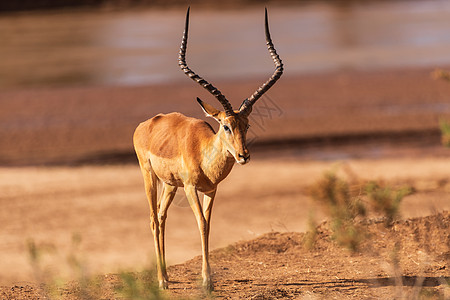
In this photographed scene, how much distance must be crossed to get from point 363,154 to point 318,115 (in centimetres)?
531

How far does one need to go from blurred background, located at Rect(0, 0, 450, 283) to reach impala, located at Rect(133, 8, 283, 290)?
5.21 ft

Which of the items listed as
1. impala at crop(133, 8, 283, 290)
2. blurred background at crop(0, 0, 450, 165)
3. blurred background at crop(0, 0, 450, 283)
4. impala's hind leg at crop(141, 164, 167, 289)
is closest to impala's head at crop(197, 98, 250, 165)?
impala at crop(133, 8, 283, 290)

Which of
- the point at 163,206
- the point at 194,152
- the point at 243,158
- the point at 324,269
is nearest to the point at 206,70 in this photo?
the point at 324,269

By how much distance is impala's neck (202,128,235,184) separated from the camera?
28.4 feet

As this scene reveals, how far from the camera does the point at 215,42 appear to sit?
163 ft

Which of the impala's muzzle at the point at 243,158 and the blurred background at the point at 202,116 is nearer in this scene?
the impala's muzzle at the point at 243,158

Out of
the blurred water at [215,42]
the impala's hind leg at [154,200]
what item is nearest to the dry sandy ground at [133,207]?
the impala's hind leg at [154,200]

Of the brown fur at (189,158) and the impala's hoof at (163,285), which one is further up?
the brown fur at (189,158)

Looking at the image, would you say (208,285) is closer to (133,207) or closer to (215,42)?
(133,207)

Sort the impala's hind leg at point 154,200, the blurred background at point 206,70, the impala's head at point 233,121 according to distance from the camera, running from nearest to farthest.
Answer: the impala's head at point 233,121
the impala's hind leg at point 154,200
the blurred background at point 206,70

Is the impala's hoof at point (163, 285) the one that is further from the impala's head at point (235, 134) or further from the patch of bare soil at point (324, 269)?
the impala's head at point (235, 134)

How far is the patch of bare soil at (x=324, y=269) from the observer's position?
9.16 metres

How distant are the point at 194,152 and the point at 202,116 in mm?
14766

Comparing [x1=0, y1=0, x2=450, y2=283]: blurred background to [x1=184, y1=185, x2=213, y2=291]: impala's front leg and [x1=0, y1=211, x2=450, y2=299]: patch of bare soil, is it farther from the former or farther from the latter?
[x1=184, y1=185, x2=213, y2=291]: impala's front leg
